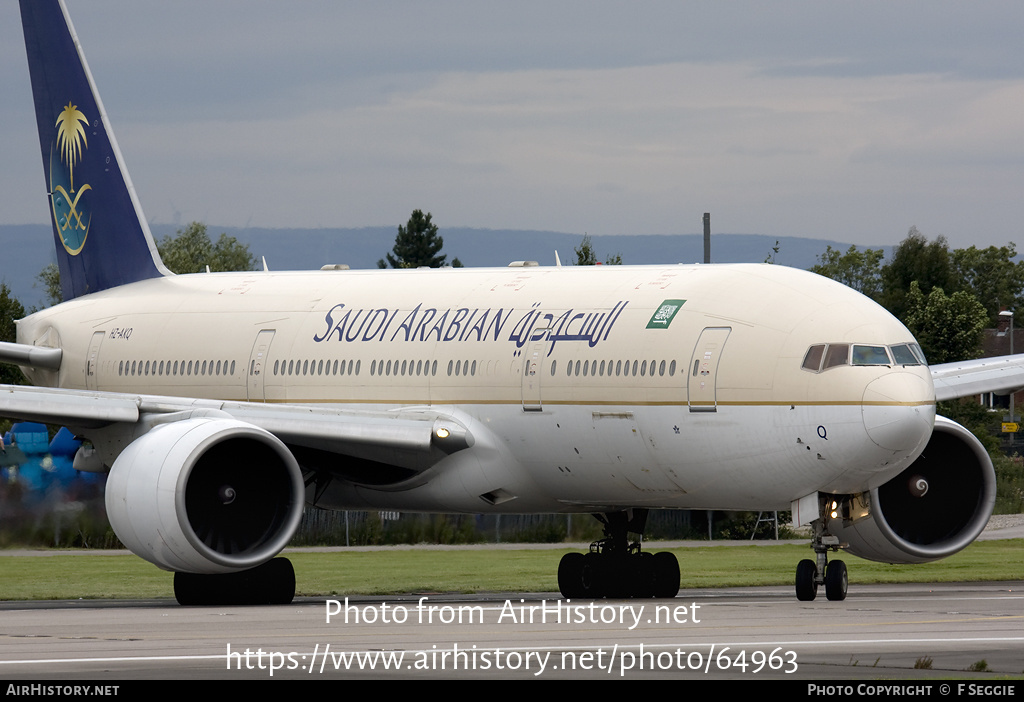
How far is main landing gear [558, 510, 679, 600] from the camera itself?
83.3ft

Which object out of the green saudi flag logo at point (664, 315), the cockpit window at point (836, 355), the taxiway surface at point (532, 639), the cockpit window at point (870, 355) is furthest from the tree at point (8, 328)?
the cockpit window at point (870, 355)

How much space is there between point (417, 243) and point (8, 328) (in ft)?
195

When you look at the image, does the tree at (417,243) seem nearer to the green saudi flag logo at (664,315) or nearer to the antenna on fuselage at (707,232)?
the antenna on fuselage at (707,232)

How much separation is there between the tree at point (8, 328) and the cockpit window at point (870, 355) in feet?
127

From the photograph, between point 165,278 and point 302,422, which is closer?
point 302,422

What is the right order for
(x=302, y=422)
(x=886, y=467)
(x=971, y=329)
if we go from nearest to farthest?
(x=886, y=467)
(x=302, y=422)
(x=971, y=329)

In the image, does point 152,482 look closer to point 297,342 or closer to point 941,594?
point 297,342

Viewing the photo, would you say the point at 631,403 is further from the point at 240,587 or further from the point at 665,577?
the point at 240,587

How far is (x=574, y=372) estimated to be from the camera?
23344 mm

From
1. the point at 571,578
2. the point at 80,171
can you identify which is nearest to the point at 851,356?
the point at 571,578

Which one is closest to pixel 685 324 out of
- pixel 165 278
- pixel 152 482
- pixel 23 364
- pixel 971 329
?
pixel 152 482

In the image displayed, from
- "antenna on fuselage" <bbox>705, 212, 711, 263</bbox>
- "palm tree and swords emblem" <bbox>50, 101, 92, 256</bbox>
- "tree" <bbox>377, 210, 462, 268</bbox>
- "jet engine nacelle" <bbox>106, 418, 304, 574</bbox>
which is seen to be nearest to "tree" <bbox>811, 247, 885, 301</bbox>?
"tree" <bbox>377, 210, 462, 268</bbox>

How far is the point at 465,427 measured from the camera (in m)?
24.6

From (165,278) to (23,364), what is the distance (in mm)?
2867
